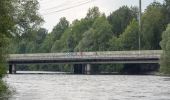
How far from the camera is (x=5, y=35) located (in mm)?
46250

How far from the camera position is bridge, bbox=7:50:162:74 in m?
134

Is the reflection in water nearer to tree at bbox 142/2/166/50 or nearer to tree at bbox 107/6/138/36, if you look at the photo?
tree at bbox 142/2/166/50

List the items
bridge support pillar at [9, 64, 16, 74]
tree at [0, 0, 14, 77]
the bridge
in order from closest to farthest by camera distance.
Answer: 1. tree at [0, 0, 14, 77]
2. the bridge
3. bridge support pillar at [9, 64, 16, 74]

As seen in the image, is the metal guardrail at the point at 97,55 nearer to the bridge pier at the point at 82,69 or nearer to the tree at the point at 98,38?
the bridge pier at the point at 82,69

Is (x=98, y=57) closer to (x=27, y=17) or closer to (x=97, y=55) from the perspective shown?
(x=97, y=55)

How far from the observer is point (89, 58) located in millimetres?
144125

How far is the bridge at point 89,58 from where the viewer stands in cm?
13412

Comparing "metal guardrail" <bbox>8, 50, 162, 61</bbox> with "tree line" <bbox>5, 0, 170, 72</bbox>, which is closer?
"metal guardrail" <bbox>8, 50, 162, 61</bbox>

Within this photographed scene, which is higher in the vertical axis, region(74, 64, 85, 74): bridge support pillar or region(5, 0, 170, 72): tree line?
region(5, 0, 170, 72): tree line

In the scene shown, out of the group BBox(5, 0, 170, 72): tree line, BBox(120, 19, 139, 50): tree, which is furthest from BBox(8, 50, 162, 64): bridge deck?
BBox(120, 19, 139, 50): tree

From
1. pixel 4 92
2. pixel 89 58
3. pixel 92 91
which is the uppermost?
pixel 89 58

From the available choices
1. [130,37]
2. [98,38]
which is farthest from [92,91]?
[98,38]

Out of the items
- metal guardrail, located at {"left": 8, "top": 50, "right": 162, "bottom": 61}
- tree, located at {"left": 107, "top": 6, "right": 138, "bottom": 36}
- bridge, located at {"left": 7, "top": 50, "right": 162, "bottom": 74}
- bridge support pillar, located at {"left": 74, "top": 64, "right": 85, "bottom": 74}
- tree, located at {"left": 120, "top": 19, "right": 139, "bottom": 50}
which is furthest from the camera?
tree, located at {"left": 107, "top": 6, "right": 138, "bottom": 36}

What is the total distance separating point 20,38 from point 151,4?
441 ft
